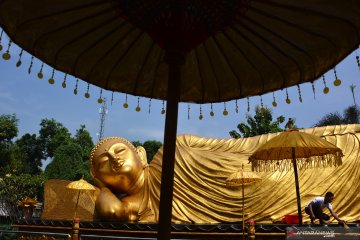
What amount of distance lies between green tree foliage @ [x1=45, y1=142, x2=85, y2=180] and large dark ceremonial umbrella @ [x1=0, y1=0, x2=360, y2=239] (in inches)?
971

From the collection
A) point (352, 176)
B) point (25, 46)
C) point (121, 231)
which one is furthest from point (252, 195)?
point (25, 46)

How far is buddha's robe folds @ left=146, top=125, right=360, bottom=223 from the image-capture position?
7453 mm

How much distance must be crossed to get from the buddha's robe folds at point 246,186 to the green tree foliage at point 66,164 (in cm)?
1799

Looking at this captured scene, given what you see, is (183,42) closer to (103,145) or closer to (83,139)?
(103,145)

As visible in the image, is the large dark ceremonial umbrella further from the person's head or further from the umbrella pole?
the person's head

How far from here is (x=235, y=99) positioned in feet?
6.55

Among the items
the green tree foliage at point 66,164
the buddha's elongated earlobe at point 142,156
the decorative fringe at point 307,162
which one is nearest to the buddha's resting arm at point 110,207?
the buddha's elongated earlobe at point 142,156

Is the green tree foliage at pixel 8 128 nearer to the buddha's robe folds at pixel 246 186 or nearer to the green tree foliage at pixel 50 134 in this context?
the green tree foliage at pixel 50 134

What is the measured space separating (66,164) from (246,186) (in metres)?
20.8

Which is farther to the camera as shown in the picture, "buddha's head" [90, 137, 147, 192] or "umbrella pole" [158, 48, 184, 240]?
"buddha's head" [90, 137, 147, 192]

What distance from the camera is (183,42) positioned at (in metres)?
1.52

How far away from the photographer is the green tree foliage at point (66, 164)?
86.2ft

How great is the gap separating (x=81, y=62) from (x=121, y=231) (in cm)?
540

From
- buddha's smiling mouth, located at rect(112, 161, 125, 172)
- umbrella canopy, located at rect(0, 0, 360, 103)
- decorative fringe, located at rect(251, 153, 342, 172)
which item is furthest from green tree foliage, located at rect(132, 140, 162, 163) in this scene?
umbrella canopy, located at rect(0, 0, 360, 103)
